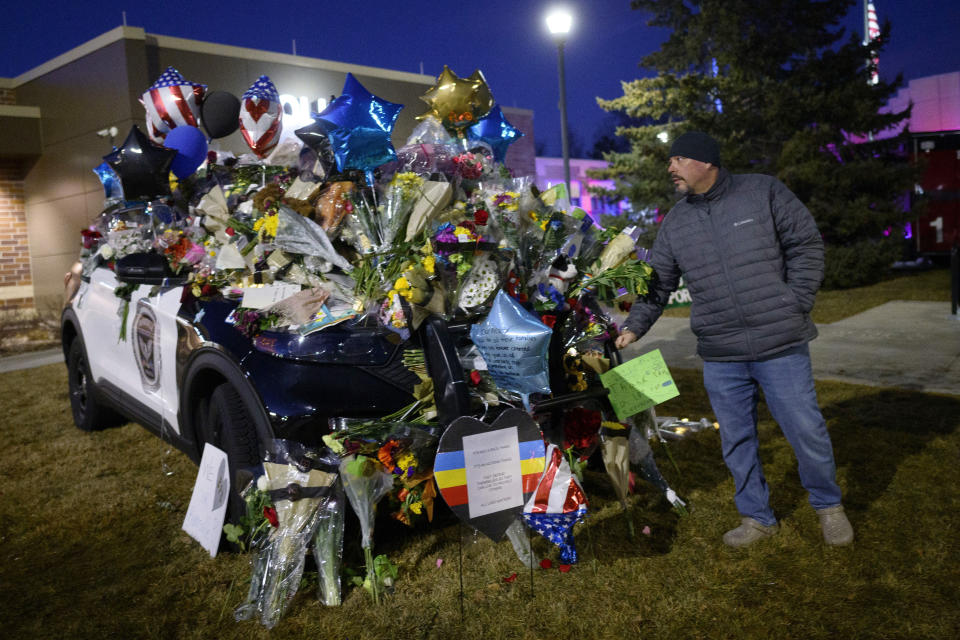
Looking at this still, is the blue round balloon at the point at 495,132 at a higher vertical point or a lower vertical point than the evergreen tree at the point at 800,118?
lower

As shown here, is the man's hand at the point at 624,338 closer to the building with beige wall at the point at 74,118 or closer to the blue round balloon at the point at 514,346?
the blue round balloon at the point at 514,346

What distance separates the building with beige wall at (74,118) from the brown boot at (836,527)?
39.5ft

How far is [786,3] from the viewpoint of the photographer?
16.2 m

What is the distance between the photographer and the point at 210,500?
323 centimetres

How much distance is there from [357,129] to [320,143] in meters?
0.34

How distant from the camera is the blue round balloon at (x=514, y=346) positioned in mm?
2623

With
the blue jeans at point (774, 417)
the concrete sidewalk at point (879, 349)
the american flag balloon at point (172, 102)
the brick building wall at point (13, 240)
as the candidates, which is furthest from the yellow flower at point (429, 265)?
the brick building wall at point (13, 240)

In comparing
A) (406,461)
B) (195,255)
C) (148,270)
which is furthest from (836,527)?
(148,270)

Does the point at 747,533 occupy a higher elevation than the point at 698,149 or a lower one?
lower

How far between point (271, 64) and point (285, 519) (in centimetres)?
1370

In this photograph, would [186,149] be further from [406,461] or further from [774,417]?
[774,417]

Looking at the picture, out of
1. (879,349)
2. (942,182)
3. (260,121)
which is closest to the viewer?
(260,121)

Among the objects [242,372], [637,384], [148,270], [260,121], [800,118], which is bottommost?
[637,384]

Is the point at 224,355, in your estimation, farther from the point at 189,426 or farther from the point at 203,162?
the point at 203,162
